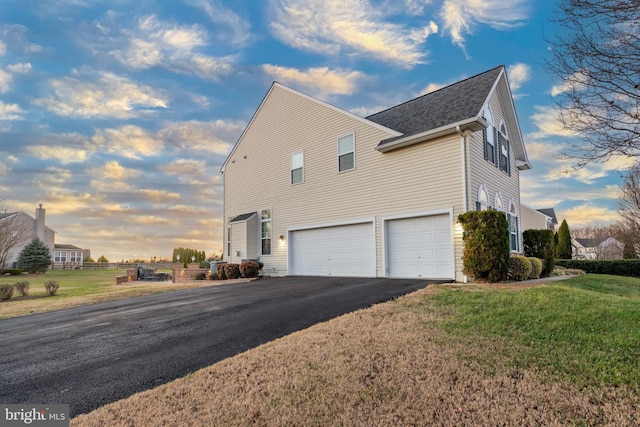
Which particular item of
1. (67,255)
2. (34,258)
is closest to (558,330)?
(34,258)

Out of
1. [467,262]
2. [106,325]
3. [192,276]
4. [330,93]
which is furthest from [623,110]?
[192,276]

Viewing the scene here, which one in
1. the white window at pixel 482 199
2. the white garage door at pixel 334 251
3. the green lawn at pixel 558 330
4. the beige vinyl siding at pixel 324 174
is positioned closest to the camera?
the green lawn at pixel 558 330

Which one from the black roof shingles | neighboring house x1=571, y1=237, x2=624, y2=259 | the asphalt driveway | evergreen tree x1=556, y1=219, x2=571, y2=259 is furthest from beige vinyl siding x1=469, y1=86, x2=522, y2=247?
neighboring house x1=571, y1=237, x2=624, y2=259

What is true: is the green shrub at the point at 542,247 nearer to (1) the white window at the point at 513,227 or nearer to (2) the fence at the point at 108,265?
(1) the white window at the point at 513,227

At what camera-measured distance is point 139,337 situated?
6.37 m

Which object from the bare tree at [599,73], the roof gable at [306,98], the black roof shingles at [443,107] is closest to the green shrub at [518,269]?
the black roof shingles at [443,107]

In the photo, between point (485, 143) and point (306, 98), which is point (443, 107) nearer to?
point (485, 143)

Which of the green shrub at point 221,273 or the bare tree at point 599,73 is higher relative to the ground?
the bare tree at point 599,73

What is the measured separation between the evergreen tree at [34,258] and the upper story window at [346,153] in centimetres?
3248

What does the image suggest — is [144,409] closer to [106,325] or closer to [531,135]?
[106,325]

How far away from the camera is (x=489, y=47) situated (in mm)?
12516

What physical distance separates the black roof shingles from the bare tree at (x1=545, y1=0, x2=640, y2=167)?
Answer: 4370 millimetres

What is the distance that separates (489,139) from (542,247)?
5222 millimetres

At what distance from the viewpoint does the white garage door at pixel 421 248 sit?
10.9 m
